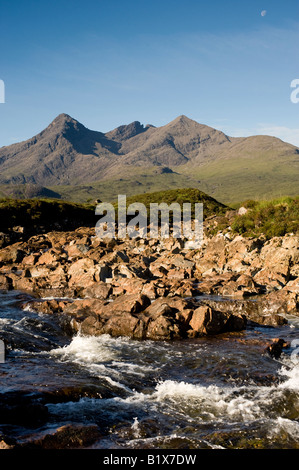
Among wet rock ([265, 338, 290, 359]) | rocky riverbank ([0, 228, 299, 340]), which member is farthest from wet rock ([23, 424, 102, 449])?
wet rock ([265, 338, 290, 359])

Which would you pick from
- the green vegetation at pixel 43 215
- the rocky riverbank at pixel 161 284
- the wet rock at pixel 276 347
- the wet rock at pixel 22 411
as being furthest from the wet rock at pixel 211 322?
the green vegetation at pixel 43 215

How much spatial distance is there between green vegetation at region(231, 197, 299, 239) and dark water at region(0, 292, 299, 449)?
57.2 feet

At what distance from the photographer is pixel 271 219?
38.3 m

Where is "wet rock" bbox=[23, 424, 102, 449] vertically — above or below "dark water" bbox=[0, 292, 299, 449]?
above

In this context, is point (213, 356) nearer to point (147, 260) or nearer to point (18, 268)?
point (147, 260)

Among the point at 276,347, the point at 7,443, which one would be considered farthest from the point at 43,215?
the point at 7,443

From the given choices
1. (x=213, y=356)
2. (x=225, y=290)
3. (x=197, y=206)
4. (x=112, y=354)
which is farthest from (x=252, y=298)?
(x=197, y=206)

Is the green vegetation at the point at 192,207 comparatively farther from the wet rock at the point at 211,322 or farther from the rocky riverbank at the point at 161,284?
the wet rock at the point at 211,322

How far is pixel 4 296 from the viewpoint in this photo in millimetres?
27484

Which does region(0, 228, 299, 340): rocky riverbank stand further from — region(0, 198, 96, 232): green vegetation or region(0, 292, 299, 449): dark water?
region(0, 198, 96, 232): green vegetation

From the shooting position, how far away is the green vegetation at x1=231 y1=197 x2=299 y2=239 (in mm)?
34656

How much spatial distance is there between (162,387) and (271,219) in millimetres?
29153

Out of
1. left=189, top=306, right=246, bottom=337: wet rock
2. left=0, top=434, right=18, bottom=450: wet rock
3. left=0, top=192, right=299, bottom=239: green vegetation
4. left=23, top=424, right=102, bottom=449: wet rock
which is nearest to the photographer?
left=0, top=434, right=18, bottom=450: wet rock

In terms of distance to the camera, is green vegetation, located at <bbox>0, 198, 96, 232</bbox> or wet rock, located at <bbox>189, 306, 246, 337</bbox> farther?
green vegetation, located at <bbox>0, 198, 96, 232</bbox>
